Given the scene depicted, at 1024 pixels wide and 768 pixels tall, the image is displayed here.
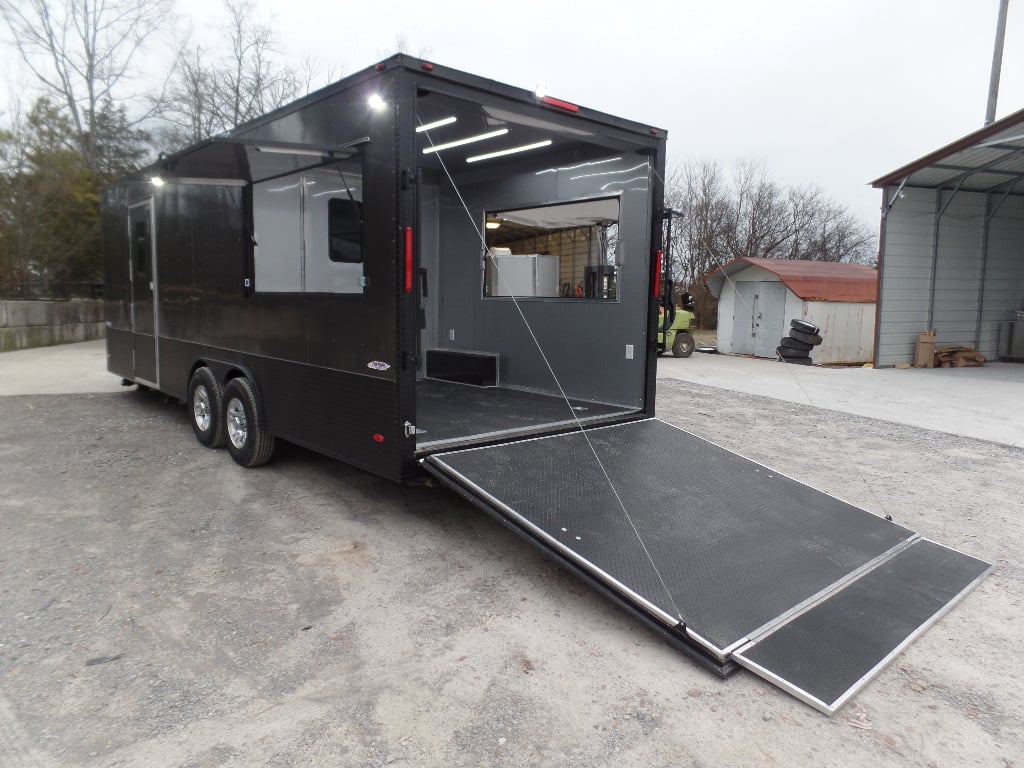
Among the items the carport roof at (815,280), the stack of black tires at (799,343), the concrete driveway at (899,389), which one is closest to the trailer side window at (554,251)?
the concrete driveway at (899,389)

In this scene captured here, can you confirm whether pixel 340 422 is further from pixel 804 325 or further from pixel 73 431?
pixel 804 325

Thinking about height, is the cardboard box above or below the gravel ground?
above

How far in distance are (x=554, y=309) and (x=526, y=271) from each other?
76cm

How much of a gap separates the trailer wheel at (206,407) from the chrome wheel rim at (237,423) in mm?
109

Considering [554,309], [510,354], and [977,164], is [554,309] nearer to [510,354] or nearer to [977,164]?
[510,354]

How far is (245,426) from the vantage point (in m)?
5.14

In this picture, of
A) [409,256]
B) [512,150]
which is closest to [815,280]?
[512,150]

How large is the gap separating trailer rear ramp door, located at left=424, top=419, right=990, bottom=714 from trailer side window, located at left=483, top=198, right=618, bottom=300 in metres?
1.91

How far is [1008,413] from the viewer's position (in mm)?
8375

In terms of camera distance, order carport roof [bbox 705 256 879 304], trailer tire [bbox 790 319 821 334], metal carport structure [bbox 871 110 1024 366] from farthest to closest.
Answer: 1. carport roof [bbox 705 256 879 304]
2. trailer tire [bbox 790 319 821 334]
3. metal carport structure [bbox 871 110 1024 366]

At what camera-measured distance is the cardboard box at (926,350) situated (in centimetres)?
1328

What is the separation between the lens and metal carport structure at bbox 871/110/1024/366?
1290cm

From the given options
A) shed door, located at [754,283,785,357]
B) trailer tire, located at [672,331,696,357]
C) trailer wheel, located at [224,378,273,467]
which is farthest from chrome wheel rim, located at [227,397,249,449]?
shed door, located at [754,283,785,357]

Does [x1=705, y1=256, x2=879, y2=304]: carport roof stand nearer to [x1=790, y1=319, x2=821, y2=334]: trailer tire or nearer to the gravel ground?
[x1=790, y1=319, x2=821, y2=334]: trailer tire
